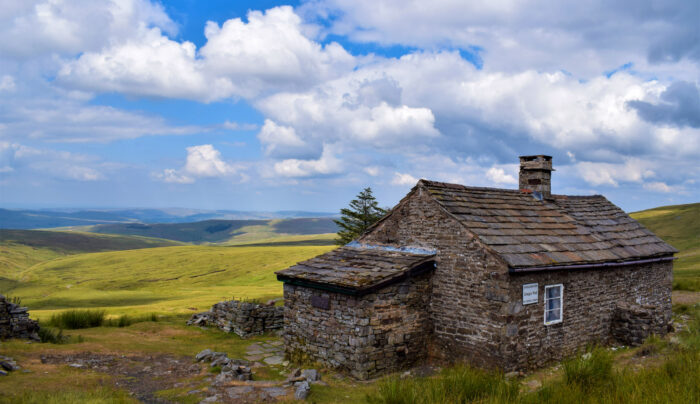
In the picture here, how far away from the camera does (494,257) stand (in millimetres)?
12312

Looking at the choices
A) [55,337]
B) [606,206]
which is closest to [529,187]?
[606,206]

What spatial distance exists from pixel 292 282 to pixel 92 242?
17027 cm

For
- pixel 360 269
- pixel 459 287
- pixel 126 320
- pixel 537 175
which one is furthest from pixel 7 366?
pixel 537 175

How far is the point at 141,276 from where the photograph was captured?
77.2m

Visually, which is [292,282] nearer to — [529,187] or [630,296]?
[529,187]

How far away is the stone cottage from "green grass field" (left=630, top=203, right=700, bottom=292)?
49.5ft

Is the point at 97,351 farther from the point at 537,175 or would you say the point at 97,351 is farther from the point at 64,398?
the point at 537,175

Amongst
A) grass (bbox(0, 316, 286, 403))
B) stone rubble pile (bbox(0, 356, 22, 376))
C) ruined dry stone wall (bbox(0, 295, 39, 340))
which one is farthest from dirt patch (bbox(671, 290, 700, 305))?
ruined dry stone wall (bbox(0, 295, 39, 340))

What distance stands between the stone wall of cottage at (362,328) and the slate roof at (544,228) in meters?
2.48

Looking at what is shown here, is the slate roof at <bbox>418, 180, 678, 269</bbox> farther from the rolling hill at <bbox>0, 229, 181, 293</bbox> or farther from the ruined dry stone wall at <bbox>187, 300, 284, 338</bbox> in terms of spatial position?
the rolling hill at <bbox>0, 229, 181, 293</bbox>

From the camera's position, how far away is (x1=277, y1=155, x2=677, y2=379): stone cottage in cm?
1231

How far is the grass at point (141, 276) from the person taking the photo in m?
46.2

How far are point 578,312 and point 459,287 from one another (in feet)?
13.3

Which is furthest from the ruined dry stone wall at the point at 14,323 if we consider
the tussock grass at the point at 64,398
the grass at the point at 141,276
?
the grass at the point at 141,276
